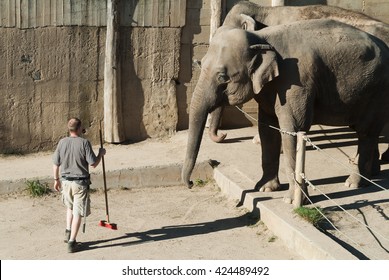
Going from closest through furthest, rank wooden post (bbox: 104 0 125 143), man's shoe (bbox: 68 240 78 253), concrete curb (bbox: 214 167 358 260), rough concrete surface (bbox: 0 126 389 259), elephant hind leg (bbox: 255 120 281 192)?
concrete curb (bbox: 214 167 358 260) → rough concrete surface (bbox: 0 126 389 259) → man's shoe (bbox: 68 240 78 253) → elephant hind leg (bbox: 255 120 281 192) → wooden post (bbox: 104 0 125 143)

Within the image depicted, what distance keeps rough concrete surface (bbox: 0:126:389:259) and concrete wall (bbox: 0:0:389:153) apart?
386 mm

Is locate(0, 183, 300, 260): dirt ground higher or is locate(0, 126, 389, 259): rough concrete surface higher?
locate(0, 126, 389, 259): rough concrete surface

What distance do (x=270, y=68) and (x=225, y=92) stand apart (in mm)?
588

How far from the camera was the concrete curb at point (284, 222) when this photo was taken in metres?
7.23

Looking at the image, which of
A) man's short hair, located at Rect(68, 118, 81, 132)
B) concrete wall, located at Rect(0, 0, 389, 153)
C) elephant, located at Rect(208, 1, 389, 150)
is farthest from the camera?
concrete wall, located at Rect(0, 0, 389, 153)

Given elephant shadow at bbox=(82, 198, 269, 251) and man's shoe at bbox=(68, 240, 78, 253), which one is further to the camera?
elephant shadow at bbox=(82, 198, 269, 251)

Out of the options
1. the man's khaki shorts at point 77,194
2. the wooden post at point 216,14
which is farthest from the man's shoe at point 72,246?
the wooden post at point 216,14

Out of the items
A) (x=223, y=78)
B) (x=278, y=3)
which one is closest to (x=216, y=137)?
(x=278, y=3)

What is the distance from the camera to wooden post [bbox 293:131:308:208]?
816 centimetres

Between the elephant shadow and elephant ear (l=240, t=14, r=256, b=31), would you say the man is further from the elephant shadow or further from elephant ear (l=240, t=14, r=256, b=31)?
elephant ear (l=240, t=14, r=256, b=31)

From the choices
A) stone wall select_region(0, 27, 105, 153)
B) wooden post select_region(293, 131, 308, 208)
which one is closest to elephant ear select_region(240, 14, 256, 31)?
stone wall select_region(0, 27, 105, 153)

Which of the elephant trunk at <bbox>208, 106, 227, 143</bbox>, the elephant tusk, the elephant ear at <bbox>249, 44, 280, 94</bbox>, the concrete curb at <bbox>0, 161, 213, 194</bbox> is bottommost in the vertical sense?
the concrete curb at <bbox>0, 161, 213, 194</bbox>

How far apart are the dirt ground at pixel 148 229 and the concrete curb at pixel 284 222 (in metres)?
0.11
